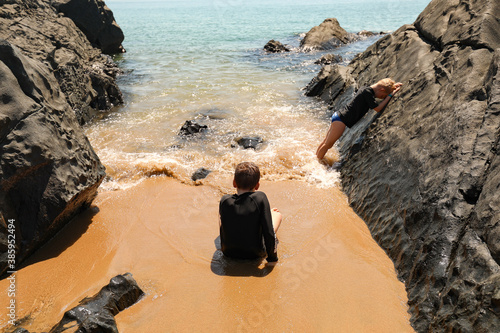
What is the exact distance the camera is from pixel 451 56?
5.17 meters

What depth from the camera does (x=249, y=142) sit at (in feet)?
25.9

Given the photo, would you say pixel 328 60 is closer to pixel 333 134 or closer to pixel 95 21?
pixel 333 134

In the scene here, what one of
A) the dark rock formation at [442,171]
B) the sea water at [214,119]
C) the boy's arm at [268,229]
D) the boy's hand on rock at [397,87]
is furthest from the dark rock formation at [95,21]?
the boy's arm at [268,229]

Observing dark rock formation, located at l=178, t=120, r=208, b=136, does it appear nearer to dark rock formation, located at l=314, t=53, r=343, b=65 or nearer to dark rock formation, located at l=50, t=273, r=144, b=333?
dark rock formation, located at l=50, t=273, r=144, b=333

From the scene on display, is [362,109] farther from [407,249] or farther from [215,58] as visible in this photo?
[215,58]

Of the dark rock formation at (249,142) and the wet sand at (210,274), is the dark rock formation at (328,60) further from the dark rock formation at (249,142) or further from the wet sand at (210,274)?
the wet sand at (210,274)

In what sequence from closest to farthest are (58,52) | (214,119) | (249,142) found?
(249,142), (214,119), (58,52)

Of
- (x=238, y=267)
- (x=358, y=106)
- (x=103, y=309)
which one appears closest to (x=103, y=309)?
(x=103, y=309)

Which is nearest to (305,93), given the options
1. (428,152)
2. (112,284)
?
(428,152)

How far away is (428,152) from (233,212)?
236 cm

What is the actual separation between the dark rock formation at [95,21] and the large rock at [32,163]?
1383 cm

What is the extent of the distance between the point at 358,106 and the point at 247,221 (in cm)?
366

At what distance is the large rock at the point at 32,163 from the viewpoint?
4.06 m

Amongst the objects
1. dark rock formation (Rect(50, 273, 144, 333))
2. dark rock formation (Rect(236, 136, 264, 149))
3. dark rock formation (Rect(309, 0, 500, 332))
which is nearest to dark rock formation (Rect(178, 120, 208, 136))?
dark rock formation (Rect(236, 136, 264, 149))
